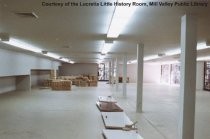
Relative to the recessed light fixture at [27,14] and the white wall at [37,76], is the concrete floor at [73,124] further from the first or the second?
the white wall at [37,76]

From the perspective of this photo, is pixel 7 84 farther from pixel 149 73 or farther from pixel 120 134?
pixel 149 73

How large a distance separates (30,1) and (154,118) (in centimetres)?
627

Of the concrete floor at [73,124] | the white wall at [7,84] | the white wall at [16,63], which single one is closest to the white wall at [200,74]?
the white wall at [16,63]

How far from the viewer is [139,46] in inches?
435

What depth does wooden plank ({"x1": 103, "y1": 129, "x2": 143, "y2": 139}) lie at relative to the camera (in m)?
6.24

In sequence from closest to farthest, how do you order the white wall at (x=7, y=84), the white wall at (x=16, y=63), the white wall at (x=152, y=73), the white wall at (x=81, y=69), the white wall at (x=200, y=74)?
1. the white wall at (x=16, y=63)
2. the white wall at (x=7, y=84)
3. the white wall at (x=200, y=74)
4. the white wall at (x=81, y=69)
5. the white wall at (x=152, y=73)

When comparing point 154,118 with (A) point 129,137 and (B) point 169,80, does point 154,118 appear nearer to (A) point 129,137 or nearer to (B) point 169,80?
(A) point 129,137

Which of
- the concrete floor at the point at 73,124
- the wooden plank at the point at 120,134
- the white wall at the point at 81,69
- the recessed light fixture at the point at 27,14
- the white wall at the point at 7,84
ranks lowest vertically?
the concrete floor at the point at 73,124

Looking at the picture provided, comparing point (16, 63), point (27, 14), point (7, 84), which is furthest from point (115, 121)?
point (7, 84)

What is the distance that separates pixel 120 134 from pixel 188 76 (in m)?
2.20

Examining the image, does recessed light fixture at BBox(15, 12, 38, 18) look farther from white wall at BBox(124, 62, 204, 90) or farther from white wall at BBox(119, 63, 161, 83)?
white wall at BBox(119, 63, 161, 83)

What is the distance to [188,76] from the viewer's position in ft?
18.0

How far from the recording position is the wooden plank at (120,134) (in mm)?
6245

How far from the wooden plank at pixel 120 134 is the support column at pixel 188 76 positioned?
1243 mm
